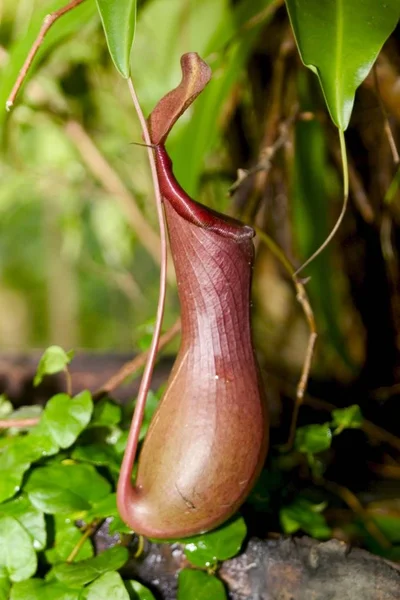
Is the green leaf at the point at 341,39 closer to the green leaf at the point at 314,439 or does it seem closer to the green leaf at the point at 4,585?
the green leaf at the point at 314,439

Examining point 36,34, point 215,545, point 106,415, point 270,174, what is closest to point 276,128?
point 270,174

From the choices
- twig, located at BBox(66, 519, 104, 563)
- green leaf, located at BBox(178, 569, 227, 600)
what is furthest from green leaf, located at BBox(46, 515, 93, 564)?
green leaf, located at BBox(178, 569, 227, 600)

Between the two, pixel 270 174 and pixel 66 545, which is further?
pixel 270 174

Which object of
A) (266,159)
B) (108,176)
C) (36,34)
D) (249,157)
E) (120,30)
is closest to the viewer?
(120,30)

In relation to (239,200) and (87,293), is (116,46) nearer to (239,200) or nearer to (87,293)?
(239,200)

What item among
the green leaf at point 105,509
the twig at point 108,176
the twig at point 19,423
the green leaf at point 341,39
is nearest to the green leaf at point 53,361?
the twig at point 19,423

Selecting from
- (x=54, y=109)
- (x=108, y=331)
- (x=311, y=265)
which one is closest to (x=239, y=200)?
(x=311, y=265)

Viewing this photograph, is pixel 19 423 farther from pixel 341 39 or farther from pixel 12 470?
pixel 341 39
